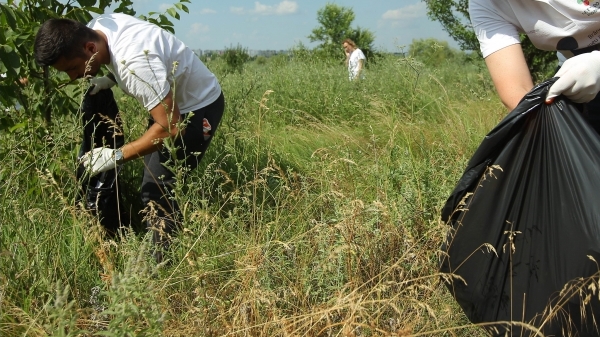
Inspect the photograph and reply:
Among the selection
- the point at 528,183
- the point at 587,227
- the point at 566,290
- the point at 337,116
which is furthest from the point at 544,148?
the point at 337,116

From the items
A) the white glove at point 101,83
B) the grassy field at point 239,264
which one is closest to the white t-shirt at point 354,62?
the grassy field at point 239,264

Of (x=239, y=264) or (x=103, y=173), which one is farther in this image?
(x=103, y=173)

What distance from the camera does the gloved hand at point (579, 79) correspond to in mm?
1804

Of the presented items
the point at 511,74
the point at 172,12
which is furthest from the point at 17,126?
the point at 511,74

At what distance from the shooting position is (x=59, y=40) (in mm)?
2689

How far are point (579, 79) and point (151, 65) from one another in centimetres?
180

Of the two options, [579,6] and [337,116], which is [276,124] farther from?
[579,6]

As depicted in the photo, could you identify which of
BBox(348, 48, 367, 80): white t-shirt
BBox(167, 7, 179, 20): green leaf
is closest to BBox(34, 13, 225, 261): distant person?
BBox(167, 7, 179, 20): green leaf

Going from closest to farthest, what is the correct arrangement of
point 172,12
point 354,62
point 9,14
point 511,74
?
point 511,74 → point 9,14 → point 172,12 → point 354,62

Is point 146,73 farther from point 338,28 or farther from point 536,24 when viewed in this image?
point 338,28

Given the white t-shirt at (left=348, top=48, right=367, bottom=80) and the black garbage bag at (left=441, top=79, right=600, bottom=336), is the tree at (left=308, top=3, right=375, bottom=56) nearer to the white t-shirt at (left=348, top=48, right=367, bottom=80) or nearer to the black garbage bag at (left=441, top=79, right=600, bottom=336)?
the white t-shirt at (left=348, top=48, right=367, bottom=80)

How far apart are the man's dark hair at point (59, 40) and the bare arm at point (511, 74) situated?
1.86m

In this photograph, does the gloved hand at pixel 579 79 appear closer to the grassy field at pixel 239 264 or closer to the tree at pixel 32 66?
the grassy field at pixel 239 264

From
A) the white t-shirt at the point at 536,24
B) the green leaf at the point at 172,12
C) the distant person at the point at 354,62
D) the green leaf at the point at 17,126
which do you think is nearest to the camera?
the white t-shirt at the point at 536,24
